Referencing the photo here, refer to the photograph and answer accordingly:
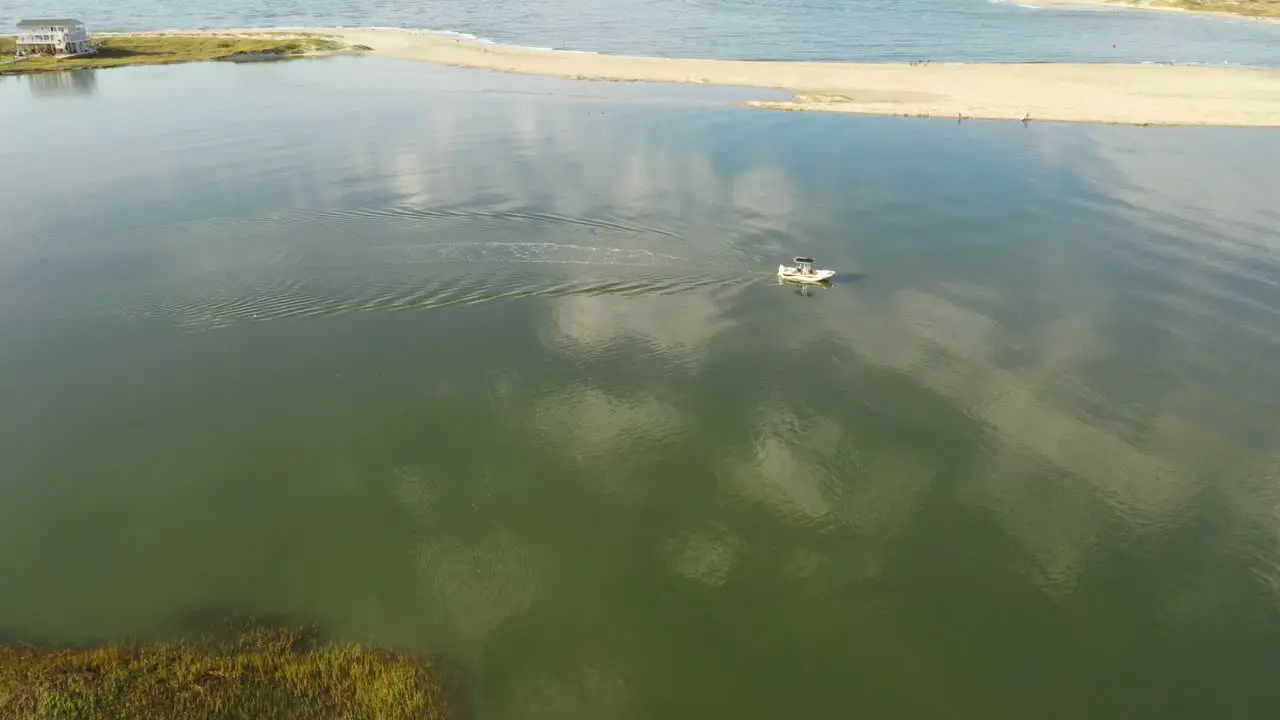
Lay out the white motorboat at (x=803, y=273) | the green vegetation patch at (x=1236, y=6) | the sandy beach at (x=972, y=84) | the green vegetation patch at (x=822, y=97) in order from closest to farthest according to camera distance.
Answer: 1. the white motorboat at (x=803, y=273)
2. the sandy beach at (x=972, y=84)
3. the green vegetation patch at (x=822, y=97)
4. the green vegetation patch at (x=1236, y=6)

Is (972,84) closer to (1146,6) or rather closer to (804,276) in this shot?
(804,276)

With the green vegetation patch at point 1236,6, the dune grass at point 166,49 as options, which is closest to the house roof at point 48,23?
the dune grass at point 166,49

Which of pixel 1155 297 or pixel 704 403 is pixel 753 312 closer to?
pixel 704 403

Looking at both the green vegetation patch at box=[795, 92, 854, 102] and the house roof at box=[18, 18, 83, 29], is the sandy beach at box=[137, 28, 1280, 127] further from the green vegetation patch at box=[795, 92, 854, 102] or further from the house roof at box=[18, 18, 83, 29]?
the house roof at box=[18, 18, 83, 29]

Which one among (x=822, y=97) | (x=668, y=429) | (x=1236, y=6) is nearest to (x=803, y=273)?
(x=668, y=429)

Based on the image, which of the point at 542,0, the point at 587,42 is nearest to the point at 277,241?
the point at 587,42

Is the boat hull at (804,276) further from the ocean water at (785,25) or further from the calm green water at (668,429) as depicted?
the ocean water at (785,25)

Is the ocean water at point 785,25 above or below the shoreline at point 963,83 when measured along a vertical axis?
above
